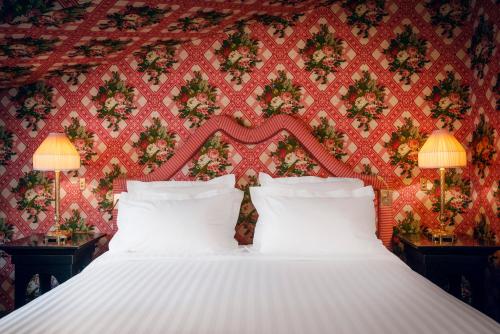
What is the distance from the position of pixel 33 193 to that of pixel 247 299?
2.32m

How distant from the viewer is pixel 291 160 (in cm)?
300

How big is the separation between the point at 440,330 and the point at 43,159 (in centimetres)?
257

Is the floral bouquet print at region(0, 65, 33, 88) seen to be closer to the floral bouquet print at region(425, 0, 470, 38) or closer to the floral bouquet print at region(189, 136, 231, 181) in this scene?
the floral bouquet print at region(189, 136, 231, 181)

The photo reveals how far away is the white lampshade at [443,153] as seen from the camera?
260cm

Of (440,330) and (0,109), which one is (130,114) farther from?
(440,330)

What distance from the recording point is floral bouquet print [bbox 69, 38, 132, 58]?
8.73ft

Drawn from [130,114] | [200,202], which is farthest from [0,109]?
[200,202]

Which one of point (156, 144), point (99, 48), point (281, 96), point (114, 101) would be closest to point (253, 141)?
point (281, 96)

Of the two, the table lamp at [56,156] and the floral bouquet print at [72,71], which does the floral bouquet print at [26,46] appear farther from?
the table lamp at [56,156]

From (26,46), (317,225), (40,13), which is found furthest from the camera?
(26,46)

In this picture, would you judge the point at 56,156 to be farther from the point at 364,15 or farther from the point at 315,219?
the point at 364,15

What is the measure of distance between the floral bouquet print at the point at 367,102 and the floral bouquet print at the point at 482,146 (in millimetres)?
701

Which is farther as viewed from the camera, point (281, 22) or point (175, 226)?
point (281, 22)

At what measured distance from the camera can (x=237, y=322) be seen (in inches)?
53.0
